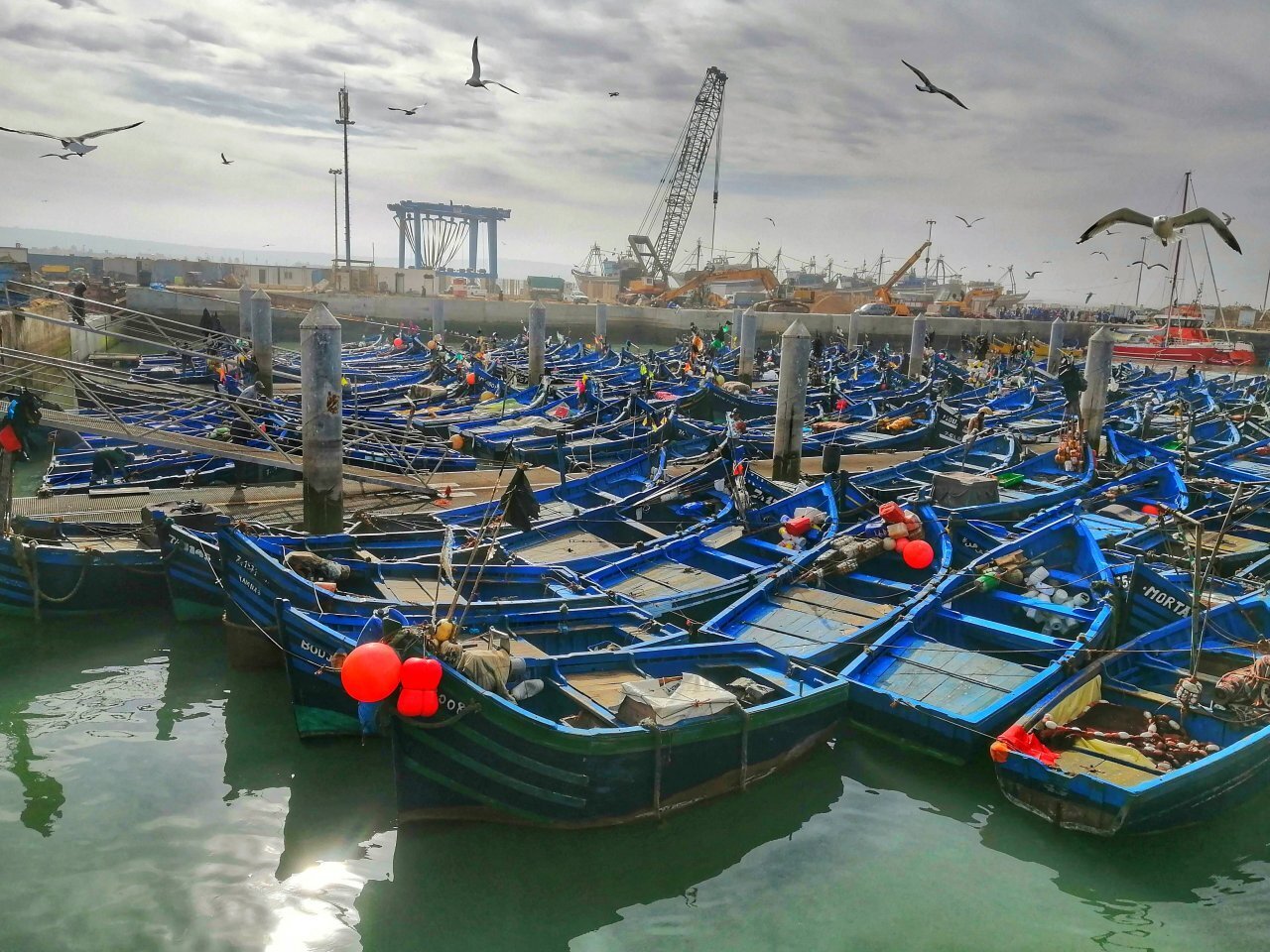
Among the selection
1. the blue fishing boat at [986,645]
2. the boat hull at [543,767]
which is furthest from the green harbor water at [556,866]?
the blue fishing boat at [986,645]

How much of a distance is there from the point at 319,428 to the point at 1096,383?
65.4 ft

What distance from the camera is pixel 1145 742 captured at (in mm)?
9828

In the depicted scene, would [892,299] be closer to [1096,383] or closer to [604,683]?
[1096,383]

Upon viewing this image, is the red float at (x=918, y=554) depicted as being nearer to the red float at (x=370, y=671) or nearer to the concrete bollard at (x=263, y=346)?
the red float at (x=370, y=671)

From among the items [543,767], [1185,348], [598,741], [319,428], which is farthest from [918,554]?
[1185,348]

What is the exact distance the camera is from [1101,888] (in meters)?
8.82

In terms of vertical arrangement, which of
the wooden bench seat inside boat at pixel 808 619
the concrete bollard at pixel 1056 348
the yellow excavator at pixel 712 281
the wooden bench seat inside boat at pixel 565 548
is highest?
the yellow excavator at pixel 712 281

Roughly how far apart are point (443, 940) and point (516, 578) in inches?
226

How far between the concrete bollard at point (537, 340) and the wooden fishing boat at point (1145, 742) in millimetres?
27306

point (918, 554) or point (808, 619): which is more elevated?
point (918, 554)

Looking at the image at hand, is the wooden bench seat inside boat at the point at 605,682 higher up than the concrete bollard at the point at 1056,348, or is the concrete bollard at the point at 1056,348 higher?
the concrete bollard at the point at 1056,348

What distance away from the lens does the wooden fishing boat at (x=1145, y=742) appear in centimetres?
895

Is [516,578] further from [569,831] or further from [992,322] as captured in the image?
[992,322]

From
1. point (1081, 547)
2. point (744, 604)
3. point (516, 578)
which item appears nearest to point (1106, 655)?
point (1081, 547)
